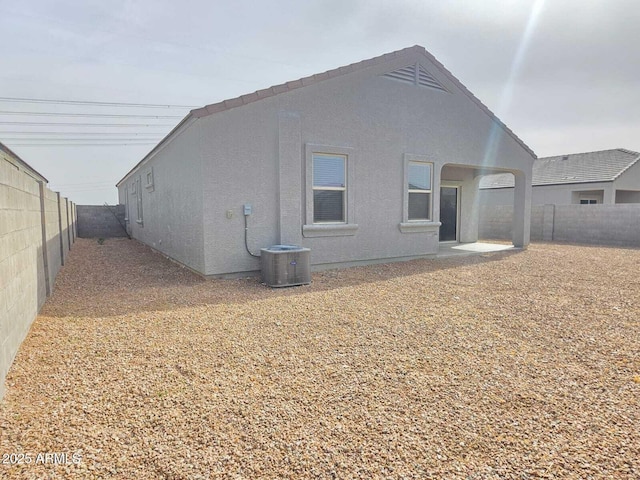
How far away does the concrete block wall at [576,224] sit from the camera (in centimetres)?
A: 1492

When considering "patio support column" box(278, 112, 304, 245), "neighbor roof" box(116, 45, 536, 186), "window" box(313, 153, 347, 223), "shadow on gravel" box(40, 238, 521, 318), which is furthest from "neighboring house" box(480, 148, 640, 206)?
"patio support column" box(278, 112, 304, 245)

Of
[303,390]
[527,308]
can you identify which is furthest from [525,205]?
[303,390]

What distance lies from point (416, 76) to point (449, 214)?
6233 millimetres

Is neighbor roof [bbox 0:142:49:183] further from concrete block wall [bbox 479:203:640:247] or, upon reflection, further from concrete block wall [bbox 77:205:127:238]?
concrete block wall [bbox 479:203:640:247]

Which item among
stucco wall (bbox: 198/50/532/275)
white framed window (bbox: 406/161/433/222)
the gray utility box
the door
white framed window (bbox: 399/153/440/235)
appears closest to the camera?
the gray utility box

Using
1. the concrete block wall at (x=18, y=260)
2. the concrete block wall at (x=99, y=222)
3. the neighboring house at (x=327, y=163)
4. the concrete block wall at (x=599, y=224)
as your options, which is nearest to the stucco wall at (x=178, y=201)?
the neighboring house at (x=327, y=163)

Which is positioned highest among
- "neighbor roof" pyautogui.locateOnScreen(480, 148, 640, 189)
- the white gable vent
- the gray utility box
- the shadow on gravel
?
the white gable vent

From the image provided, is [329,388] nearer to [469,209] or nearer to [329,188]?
[329,188]

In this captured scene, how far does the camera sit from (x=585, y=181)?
2184 cm

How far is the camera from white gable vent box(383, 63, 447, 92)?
9.87 meters

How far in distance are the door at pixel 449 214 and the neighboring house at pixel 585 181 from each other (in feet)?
40.6

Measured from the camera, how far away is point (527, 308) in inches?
222

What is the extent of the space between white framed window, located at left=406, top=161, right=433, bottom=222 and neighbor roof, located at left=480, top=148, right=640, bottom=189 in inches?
656

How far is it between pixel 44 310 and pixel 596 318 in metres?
8.05
